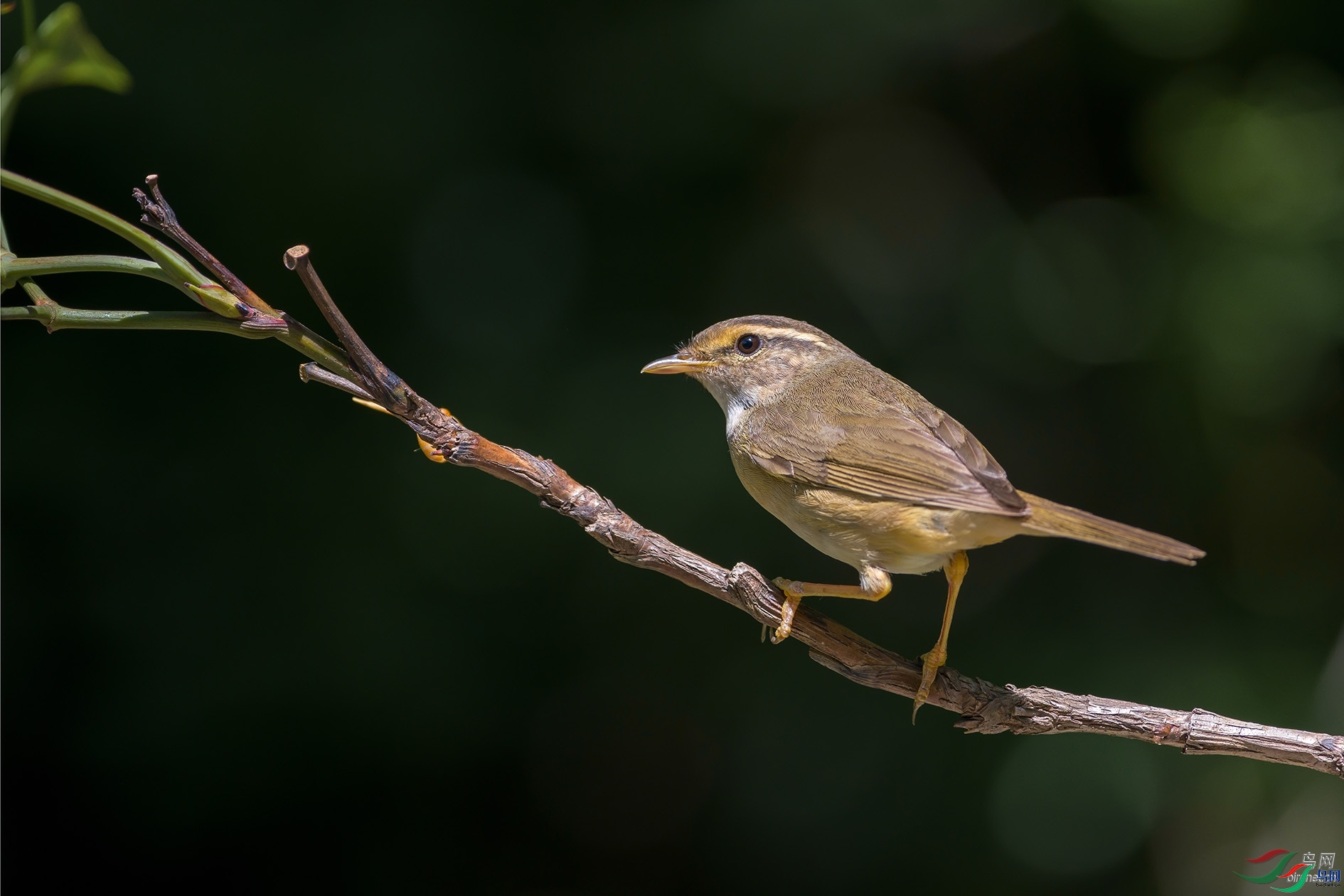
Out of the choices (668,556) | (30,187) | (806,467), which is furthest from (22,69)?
(806,467)

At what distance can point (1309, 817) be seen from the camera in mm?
3662

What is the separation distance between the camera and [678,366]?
3.02 meters

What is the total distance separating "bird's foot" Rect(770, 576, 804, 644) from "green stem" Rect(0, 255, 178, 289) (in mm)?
1353

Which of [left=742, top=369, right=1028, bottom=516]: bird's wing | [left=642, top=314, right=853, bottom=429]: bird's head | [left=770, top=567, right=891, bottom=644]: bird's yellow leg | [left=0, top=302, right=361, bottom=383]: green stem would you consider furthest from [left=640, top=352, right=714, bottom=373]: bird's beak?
[left=0, top=302, right=361, bottom=383]: green stem

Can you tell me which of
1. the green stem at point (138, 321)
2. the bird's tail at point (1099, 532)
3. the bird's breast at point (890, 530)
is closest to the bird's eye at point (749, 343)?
the bird's breast at point (890, 530)

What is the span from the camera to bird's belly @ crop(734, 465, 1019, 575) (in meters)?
2.36

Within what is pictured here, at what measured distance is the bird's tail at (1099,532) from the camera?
197 cm

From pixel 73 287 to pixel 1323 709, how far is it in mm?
5245

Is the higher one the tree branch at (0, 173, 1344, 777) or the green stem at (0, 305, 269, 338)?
the green stem at (0, 305, 269, 338)

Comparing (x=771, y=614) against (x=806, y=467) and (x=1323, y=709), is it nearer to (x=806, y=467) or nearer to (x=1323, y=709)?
(x=806, y=467)

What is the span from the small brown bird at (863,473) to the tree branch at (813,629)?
9cm

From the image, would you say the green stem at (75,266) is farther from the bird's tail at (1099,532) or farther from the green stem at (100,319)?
the bird's tail at (1099,532)

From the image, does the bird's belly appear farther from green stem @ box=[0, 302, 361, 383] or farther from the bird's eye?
green stem @ box=[0, 302, 361, 383]
